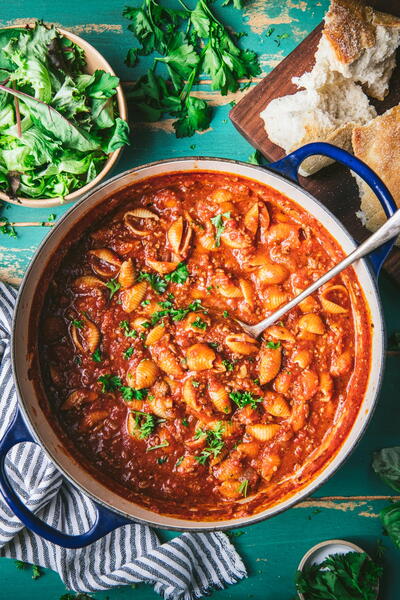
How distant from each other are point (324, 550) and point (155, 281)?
160cm

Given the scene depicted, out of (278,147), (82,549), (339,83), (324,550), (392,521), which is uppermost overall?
(339,83)

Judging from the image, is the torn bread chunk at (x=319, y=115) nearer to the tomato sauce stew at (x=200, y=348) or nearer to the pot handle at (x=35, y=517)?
the tomato sauce stew at (x=200, y=348)

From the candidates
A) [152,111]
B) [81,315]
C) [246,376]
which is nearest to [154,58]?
[152,111]

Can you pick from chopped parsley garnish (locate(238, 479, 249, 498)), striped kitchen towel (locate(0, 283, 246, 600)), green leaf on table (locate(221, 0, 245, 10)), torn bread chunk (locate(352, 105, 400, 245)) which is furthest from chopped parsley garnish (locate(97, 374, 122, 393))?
green leaf on table (locate(221, 0, 245, 10))

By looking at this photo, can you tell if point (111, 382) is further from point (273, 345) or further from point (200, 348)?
point (273, 345)

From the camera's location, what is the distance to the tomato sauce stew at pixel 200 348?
251cm

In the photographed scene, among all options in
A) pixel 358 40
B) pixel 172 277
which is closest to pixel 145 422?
pixel 172 277

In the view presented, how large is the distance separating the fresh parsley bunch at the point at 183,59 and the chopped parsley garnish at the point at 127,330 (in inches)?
38.0

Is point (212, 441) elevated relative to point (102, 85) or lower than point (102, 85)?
lower

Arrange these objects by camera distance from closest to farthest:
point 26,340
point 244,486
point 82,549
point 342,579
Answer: point 26,340, point 244,486, point 342,579, point 82,549

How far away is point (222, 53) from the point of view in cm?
271

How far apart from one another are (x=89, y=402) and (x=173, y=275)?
688 millimetres

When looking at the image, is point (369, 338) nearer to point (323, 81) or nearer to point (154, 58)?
point (323, 81)

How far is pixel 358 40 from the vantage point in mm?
2520
